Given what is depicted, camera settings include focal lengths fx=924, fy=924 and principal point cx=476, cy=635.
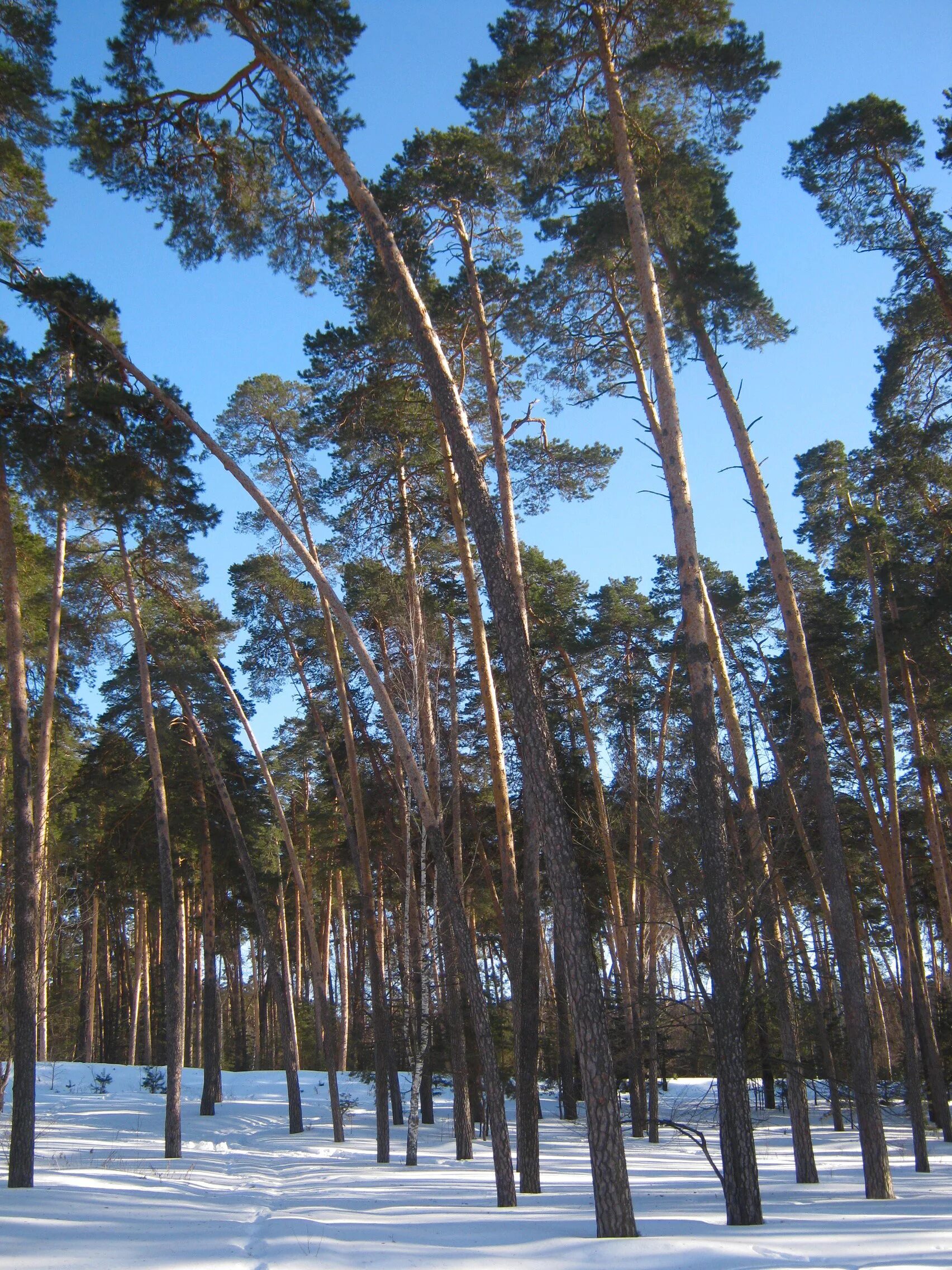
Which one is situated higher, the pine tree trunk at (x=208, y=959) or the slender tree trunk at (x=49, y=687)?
the slender tree trunk at (x=49, y=687)

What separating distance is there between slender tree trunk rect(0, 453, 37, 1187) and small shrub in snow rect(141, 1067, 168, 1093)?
1637 cm

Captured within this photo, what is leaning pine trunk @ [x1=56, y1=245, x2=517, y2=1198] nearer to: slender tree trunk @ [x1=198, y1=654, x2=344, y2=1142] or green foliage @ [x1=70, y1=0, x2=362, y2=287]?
green foliage @ [x1=70, y1=0, x2=362, y2=287]

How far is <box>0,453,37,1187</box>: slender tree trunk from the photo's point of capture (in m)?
9.52

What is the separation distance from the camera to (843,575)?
1780cm

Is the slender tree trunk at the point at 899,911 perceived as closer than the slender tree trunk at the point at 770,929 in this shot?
No

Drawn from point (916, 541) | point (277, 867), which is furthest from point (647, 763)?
point (277, 867)

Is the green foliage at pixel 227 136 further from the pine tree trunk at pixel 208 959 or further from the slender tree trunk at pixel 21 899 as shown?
the pine tree trunk at pixel 208 959

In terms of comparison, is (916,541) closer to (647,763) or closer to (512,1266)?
(647,763)

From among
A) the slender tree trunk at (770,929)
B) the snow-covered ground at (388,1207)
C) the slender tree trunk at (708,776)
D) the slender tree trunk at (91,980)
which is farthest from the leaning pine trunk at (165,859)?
the slender tree trunk at (91,980)

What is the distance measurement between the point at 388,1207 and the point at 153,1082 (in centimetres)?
1769

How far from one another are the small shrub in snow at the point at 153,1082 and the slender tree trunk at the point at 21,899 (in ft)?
53.7

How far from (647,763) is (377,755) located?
→ 5.86 meters

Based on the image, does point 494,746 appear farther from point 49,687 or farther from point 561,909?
point 49,687

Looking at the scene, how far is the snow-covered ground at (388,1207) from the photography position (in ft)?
18.9
